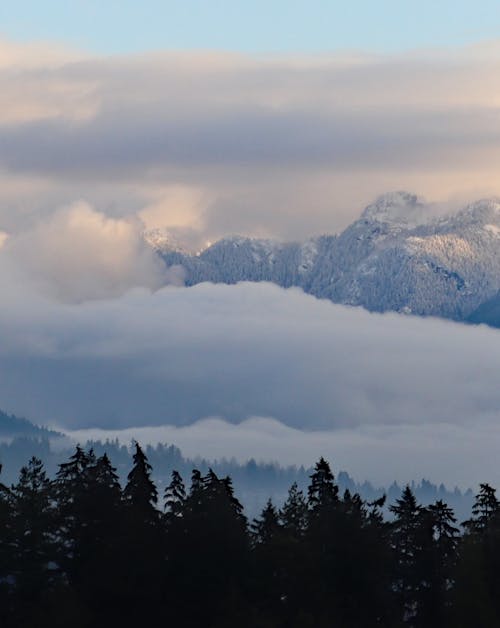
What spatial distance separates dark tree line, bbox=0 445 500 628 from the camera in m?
126

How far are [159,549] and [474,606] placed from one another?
21.5 meters

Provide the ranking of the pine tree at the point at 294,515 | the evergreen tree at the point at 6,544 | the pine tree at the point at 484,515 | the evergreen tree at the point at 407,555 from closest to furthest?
the evergreen tree at the point at 6,544
the evergreen tree at the point at 407,555
the pine tree at the point at 294,515
the pine tree at the point at 484,515

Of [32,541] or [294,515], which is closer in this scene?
[32,541]

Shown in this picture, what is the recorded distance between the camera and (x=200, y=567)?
425ft

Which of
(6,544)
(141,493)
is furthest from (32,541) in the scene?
(141,493)

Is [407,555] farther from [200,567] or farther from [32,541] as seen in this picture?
[32,541]

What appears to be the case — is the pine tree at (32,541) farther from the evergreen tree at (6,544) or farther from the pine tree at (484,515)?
the pine tree at (484,515)

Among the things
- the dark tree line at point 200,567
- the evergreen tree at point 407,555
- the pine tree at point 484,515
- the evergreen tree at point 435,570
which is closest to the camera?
the dark tree line at point 200,567

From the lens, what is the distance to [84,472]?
449ft

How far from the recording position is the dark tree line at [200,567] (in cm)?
12606

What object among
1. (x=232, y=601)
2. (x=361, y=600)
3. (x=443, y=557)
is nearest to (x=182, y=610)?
(x=232, y=601)

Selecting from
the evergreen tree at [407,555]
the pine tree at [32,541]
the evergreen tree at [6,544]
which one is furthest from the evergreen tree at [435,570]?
the evergreen tree at [6,544]

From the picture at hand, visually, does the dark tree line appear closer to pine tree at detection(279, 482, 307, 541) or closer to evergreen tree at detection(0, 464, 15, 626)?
evergreen tree at detection(0, 464, 15, 626)

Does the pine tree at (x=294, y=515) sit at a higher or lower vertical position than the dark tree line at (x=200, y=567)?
higher
